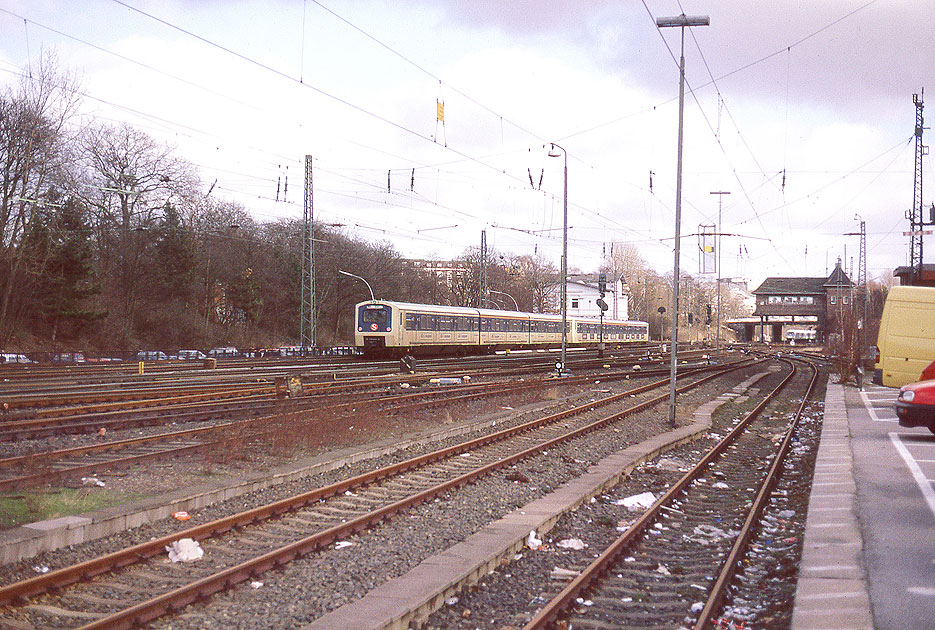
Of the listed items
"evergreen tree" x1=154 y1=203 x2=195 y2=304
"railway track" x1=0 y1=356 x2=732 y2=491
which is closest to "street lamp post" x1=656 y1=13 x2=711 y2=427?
"railway track" x1=0 y1=356 x2=732 y2=491

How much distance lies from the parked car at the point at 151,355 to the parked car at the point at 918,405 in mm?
32078

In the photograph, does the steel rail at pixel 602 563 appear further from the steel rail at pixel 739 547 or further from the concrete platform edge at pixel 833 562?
the concrete platform edge at pixel 833 562

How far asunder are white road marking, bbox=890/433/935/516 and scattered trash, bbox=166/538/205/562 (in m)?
8.22

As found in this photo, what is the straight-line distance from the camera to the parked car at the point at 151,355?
38503 millimetres

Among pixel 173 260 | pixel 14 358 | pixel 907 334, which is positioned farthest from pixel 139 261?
pixel 907 334

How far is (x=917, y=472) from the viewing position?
40.6 ft

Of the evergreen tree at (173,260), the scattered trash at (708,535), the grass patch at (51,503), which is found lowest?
the scattered trash at (708,535)

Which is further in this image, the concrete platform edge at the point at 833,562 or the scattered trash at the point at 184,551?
the scattered trash at the point at 184,551

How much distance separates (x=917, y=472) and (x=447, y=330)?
117 ft

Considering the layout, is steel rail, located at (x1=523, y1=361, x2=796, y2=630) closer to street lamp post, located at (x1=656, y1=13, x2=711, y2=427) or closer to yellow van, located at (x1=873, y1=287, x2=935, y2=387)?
street lamp post, located at (x1=656, y1=13, x2=711, y2=427)

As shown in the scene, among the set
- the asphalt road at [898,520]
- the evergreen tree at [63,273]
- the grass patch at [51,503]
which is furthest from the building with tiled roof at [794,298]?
the grass patch at [51,503]

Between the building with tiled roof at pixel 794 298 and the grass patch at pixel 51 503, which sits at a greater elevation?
the building with tiled roof at pixel 794 298

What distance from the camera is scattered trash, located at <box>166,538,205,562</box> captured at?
25.3 feet

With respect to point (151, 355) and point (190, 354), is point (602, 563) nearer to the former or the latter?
point (151, 355)
